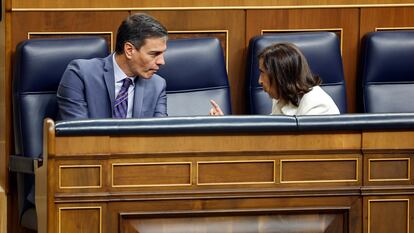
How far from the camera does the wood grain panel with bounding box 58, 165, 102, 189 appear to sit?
1.61 meters

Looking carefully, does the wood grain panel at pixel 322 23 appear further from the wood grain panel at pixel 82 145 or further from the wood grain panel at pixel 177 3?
the wood grain panel at pixel 82 145

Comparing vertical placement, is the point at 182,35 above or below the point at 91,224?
above

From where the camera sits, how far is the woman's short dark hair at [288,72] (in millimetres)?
2082

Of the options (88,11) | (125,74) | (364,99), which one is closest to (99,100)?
(125,74)

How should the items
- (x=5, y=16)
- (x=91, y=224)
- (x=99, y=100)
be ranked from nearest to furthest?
(x=91, y=224) < (x=99, y=100) < (x=5, y=16)

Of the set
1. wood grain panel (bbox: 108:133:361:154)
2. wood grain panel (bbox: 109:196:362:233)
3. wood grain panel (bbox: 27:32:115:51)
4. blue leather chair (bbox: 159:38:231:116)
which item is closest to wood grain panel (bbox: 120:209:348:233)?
→ wood grain panel (bbox: 109:196:362:233)

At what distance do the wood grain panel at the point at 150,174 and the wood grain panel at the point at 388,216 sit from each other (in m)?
0.31

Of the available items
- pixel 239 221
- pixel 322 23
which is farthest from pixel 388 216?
pixel 322 23

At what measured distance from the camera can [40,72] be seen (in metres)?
2.14

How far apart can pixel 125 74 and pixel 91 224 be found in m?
0.57

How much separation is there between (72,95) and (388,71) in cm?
75

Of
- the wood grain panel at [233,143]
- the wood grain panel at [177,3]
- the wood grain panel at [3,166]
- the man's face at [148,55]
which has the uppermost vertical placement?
the wood grain panel at [177,3]

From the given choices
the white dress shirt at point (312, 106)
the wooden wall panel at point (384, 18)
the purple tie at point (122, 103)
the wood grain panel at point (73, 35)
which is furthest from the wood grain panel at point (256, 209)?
the wooden wall panel at point (384, 18)

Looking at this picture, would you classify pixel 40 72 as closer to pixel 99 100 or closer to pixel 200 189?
pixel 99 100
